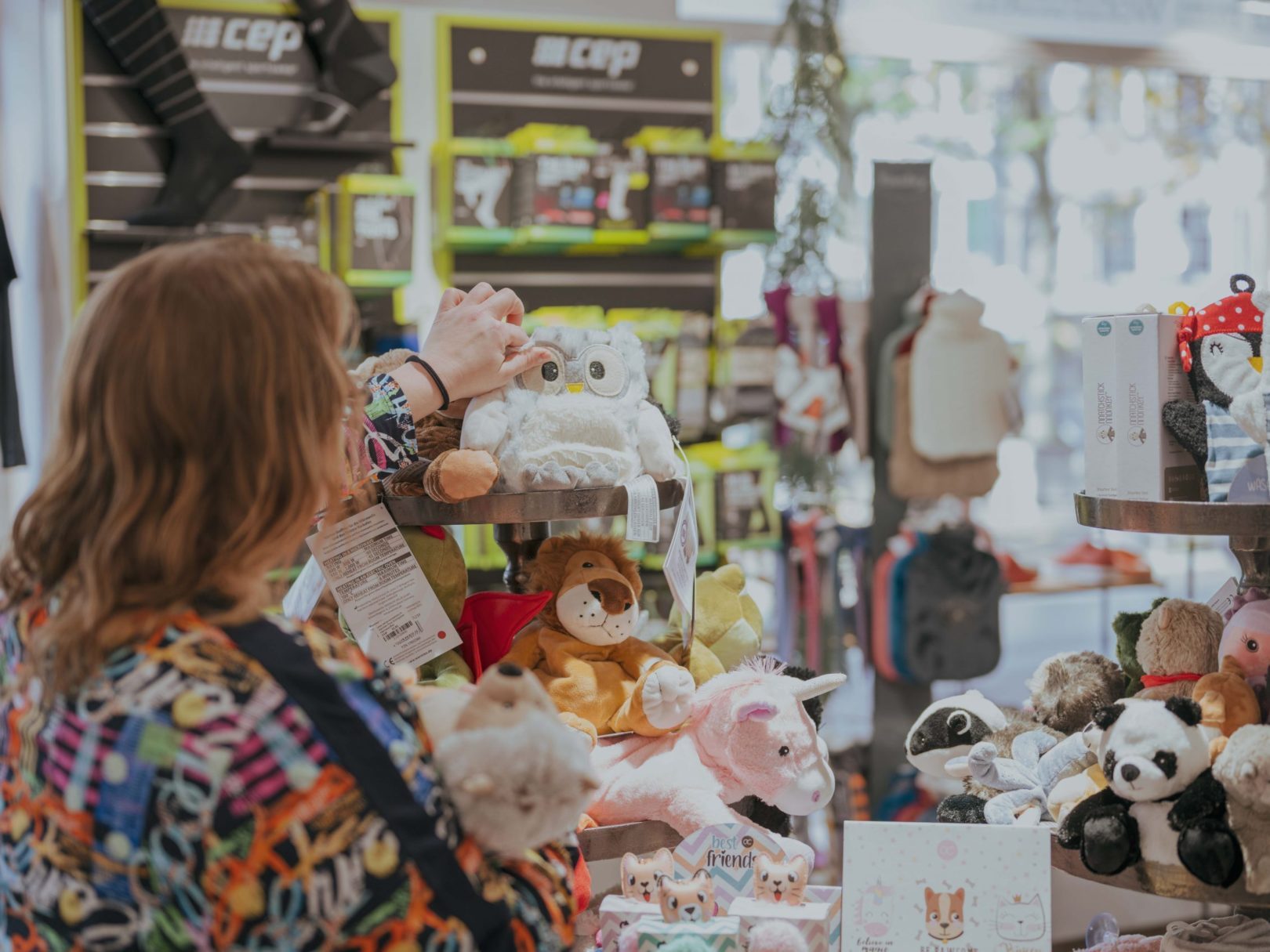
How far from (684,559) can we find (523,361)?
1.08ft

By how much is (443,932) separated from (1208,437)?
1022 mm

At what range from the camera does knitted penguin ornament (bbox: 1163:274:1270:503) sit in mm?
1486

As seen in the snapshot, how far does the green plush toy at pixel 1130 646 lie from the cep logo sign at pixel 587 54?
296 centimetres

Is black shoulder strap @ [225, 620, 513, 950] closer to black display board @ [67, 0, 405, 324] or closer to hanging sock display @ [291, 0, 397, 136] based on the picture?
black display board @ [67, 0, 405, 324]

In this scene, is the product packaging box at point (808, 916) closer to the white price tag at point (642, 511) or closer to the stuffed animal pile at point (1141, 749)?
the stuffed animal pile at point (1141, 749)

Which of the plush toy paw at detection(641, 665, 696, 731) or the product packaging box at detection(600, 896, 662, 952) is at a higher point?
the plush toy paw at detection(641, 665, 696, 731)

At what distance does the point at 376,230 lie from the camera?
380 cm

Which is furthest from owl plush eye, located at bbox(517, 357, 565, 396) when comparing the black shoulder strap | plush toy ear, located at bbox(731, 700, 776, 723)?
the black shoulder strap

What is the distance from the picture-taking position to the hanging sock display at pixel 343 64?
152 inches

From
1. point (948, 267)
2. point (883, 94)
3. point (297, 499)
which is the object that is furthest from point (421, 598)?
point (948, 267)

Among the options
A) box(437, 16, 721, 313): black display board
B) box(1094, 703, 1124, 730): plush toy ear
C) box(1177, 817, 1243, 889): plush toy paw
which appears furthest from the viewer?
box(437, 16, 721, 313): black display board

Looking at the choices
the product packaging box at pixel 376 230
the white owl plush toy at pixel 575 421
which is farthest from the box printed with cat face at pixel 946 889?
the product packaging box at pixel 376 230

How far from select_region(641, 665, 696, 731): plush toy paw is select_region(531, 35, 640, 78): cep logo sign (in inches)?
115

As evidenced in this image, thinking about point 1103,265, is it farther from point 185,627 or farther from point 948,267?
point 185,627
